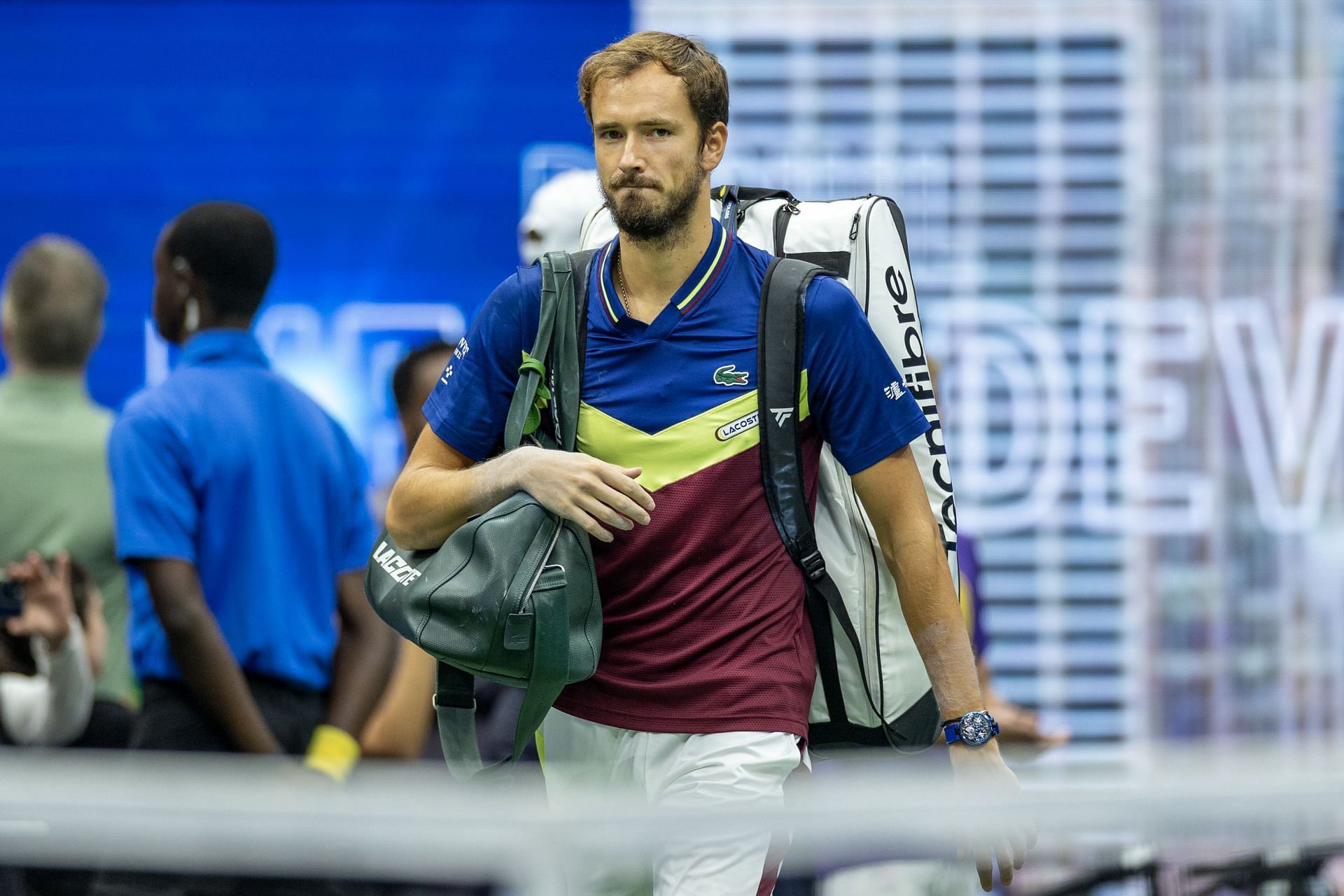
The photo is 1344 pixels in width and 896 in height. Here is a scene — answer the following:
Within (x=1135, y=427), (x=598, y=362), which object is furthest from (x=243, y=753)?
(x=1135, y=427)

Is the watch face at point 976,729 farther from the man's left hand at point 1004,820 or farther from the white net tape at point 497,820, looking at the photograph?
the white net tape at point 497,820

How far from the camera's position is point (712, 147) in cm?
265

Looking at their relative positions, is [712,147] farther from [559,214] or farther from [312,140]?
[312,140]

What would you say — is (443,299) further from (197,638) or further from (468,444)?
(468,444)

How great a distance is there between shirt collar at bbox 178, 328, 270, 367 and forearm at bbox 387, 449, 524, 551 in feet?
3.79

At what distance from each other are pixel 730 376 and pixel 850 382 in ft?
0.58

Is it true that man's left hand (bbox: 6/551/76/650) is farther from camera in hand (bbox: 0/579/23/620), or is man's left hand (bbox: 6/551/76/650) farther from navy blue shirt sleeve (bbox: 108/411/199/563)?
navy blue shirt sleeve (bbox: 108/411/199/563)

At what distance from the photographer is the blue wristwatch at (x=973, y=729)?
2.57 meters

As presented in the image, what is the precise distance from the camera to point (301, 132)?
7648 mm

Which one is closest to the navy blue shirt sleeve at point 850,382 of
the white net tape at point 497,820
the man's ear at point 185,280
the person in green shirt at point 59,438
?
the white net tape at point 497,820

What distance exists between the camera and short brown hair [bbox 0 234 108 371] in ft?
13.5

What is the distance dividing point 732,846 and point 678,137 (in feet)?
3.42

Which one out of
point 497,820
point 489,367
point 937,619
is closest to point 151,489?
point 489,367

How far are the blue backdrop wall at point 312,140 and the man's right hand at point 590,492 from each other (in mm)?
5229
